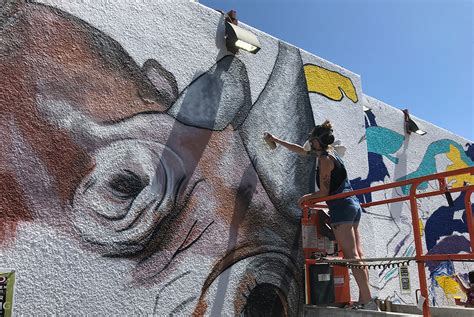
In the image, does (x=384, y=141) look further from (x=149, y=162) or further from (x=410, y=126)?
(x=149, y=162)

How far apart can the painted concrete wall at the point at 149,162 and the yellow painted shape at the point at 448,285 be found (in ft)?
9.04

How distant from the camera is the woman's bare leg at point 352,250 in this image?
4.20 metres

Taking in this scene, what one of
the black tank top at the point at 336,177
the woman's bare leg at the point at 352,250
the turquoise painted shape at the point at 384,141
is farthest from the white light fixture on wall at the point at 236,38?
the turquoise painted shape at the point at 384,141

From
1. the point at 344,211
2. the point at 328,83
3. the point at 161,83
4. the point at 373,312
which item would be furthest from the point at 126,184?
the point at 328,83

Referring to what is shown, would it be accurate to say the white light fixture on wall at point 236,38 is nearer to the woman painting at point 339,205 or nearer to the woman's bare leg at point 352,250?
the woman painting at point 339,205

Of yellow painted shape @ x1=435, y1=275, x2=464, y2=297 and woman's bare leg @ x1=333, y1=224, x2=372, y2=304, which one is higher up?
yellow painted shape @ x1=435, y1=275, x2=464, y2=297

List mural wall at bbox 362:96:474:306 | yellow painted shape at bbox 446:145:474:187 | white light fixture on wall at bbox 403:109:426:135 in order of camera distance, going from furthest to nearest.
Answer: yellow painted shape at bbox 446:145:474:187
white light fixture on wall at bbox 403:109:426:135
mural wall at bbox 362:96:474:306

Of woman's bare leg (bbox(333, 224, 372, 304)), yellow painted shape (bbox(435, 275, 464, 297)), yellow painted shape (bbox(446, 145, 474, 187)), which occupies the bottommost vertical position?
woman's bare leg (bbox(333, 224, 372, 304))

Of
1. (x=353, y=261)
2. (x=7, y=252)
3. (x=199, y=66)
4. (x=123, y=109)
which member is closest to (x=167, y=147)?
(x=123, y=109)

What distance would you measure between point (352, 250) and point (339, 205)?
1.35 feet

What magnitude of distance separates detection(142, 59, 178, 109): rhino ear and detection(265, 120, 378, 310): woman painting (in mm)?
1371

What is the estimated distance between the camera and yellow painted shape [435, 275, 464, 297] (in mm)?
7591

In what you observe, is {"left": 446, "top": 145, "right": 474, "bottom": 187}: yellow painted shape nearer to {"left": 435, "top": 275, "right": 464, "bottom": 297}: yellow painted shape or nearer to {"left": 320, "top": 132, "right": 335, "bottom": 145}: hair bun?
{"left": 435, "top": 275, "right": 464, "bottom": 297}: yellow painted shape

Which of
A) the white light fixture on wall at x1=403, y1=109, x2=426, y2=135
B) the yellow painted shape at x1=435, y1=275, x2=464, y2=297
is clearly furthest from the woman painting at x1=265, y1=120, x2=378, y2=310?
the yellow painted shape at x1=435, y1=275, x2=464, y2=297
